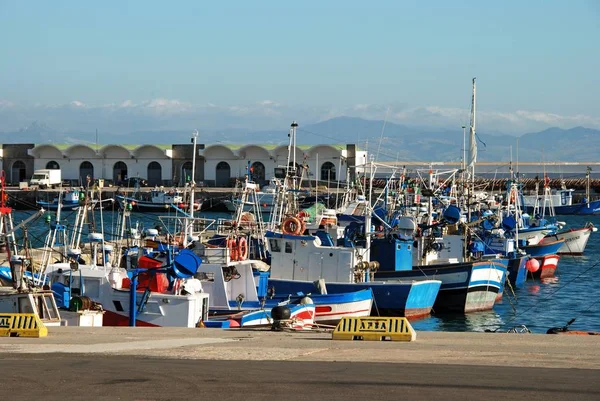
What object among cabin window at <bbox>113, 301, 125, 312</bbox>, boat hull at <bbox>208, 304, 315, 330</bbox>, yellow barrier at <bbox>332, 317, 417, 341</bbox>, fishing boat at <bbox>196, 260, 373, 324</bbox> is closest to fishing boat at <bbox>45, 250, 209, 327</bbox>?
cabin window at <bbox>113, 301, 125, 312</bbox>

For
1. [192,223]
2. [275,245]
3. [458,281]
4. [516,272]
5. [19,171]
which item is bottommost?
[458,281]

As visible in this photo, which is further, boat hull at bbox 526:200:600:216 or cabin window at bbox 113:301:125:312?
boat hull at bbox 526:200:600:216

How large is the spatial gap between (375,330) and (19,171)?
93855 mm

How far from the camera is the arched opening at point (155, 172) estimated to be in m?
105

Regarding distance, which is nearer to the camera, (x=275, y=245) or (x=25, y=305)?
(x=25, y=305)

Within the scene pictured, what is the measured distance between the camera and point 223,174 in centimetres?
10575

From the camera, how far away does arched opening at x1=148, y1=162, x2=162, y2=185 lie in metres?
105

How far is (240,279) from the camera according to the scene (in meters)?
29.0

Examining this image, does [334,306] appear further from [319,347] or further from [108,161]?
[108,161]

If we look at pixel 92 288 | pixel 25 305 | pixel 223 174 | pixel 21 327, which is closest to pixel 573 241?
pixel 92 288

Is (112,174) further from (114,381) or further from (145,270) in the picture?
(114,381)

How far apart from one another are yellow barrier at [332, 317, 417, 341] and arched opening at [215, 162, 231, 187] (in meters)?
86.6

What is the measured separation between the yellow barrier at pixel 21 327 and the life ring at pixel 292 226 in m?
14.2

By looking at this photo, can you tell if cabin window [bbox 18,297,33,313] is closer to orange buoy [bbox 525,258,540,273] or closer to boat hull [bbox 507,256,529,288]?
boat hull [bbox 507,256,529,288]
